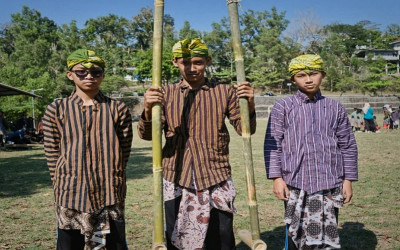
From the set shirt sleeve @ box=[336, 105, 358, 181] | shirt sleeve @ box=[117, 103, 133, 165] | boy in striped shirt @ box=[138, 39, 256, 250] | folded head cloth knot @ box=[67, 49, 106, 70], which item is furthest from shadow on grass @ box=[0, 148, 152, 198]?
shirt sleeve @ box=[336, 105, 358, 181]

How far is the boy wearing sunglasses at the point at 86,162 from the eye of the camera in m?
2.72

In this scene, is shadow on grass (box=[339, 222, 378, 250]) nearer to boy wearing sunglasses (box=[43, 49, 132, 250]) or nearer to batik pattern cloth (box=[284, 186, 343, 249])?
batik pattern cloth (box=[284, 186, 343, 249])

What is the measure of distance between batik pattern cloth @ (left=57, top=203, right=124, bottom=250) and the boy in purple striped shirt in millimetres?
1331

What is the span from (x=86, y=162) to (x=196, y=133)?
0.86m

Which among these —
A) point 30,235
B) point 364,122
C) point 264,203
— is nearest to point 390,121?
point 364,122

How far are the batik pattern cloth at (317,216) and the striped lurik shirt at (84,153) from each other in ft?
4.68

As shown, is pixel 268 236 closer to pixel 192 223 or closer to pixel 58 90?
pixel 192 223

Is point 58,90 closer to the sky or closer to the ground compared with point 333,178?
closer to the sky

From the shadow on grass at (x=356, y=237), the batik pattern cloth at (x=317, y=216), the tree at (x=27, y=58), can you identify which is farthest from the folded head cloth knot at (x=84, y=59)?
the tree at (x=27, y=58)

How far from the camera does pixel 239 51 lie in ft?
9.09

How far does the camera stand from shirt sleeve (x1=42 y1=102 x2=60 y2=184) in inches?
109

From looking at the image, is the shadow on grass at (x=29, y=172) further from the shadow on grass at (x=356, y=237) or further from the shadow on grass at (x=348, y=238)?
the shadow on grass at (x=356, y=237)

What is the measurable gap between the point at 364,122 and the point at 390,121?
91.9 inches

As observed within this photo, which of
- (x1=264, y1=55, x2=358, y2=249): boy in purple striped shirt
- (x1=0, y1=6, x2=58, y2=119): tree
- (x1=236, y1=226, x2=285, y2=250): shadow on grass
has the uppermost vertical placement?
(x1=0, y1=6, x2=58, y2=119): tree
